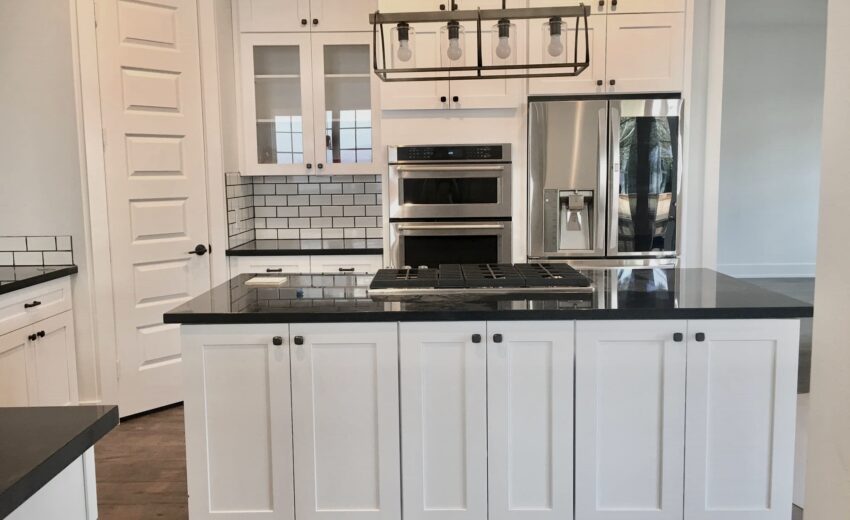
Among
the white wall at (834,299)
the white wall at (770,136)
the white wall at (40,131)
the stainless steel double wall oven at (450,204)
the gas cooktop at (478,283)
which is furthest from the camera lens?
the white wall at (770,136)

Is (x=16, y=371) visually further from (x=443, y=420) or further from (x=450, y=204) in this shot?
(x=450, y=204)

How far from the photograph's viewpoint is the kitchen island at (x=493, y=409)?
2.32 metres

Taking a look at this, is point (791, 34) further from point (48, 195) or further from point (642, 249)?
point (48, 195)

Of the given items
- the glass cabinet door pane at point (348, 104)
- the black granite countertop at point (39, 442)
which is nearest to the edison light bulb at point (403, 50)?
the black granite countertop at point (39, 442)

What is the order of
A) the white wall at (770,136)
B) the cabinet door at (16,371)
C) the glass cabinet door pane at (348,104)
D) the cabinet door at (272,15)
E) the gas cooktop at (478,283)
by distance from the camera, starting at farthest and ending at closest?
the white wall at (770,136) → the glass cabinet door pane at (348,104) → the cabinet door at (272,15) → the cabinet door at (16,371) → the gas cooktop at (478,283)

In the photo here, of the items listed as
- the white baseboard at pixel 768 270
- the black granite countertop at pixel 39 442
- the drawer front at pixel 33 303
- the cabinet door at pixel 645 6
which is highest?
the cabinet door at pixel 645 6

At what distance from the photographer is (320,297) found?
2.56 m

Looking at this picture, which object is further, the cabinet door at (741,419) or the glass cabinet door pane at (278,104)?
the glass cabinet door pane at (278,104)

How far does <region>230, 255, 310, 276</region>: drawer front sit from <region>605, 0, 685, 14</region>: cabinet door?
227 centimetres

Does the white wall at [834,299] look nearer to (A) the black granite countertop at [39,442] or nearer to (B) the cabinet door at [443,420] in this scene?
(A) the black granite countertop at [39,442]

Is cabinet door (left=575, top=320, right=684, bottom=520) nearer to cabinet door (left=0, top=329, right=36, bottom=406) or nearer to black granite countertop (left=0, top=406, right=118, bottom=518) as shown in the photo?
black granite countertop (left=0, top=406, right=118, bottom=518)

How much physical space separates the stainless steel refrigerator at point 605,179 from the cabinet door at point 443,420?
74.9 inches

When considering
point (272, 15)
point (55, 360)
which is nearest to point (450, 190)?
point (272, 15)

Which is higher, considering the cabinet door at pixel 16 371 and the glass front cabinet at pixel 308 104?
the glass front cabinet at pixel 308 104
